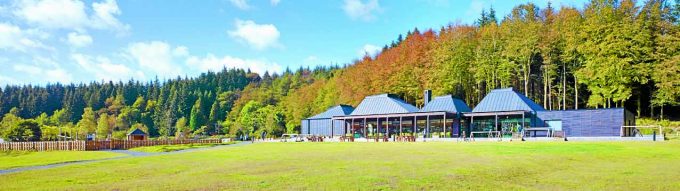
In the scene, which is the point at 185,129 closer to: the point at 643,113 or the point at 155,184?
the point at 643,113

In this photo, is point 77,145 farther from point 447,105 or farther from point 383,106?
point 447,105

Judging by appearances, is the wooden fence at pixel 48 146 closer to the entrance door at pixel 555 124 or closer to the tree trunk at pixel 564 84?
the entrance door at pixel 555 124

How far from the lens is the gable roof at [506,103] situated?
132 ft

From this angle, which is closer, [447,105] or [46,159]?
[46,159]

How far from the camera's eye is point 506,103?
134ft

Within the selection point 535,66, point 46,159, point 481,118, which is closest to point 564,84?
point 535,66

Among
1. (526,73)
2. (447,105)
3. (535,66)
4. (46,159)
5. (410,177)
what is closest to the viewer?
(410,177)

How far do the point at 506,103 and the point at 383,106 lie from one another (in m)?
12.0

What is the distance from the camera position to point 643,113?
152 ft

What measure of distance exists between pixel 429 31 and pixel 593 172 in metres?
47.5

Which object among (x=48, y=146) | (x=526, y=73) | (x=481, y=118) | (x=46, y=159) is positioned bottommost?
(x=48, y=146)

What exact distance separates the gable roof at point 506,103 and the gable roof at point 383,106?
726 centimetres

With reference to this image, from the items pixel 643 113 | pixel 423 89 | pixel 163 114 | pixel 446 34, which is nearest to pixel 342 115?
pixel 423 89

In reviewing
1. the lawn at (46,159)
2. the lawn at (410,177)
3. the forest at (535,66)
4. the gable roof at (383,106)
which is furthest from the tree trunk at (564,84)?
the lawn at (46,159)
